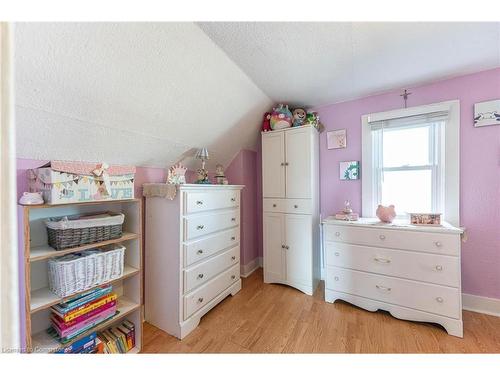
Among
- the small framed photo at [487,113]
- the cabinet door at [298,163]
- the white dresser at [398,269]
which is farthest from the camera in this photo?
the cabinet door at [298,163]

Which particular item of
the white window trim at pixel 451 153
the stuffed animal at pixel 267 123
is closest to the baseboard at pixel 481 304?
the white window trim at pixel 451 153

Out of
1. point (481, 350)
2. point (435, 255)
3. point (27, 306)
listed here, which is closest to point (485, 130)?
point (435, 255)

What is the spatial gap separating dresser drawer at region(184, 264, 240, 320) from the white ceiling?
1268 mm

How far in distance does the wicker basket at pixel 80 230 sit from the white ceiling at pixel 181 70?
0.45 m

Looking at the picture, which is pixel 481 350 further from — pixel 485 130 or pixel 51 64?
pixel 51 64

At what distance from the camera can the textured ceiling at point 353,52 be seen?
133cm

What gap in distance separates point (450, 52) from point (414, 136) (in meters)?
0.81

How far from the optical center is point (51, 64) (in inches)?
40.6

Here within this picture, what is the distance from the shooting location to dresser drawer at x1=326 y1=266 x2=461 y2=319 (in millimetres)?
1656

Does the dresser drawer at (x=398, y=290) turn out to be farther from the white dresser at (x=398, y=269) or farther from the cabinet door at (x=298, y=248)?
the cabinet door at (x=298, y=248)

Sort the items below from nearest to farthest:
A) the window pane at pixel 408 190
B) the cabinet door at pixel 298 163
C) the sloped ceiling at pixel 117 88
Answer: the sloped ceiling at pixel 117 88 < the window pane at pixel 408 190 < the cabinet door at pixel 298 163

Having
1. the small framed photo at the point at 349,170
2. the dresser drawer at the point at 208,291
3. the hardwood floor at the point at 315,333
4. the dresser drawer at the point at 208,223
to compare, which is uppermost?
the small framed photo at the point at 349,170

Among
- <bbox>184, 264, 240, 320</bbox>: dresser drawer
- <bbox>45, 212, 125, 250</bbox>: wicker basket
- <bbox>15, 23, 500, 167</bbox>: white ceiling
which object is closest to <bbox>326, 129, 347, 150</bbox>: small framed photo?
<bbox>15, 23, 500, 167</bbox>: white ceiling

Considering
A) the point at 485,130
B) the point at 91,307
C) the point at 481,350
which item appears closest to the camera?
the point at 91,307
